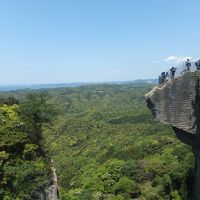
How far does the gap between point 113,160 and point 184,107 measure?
7854 centimetres

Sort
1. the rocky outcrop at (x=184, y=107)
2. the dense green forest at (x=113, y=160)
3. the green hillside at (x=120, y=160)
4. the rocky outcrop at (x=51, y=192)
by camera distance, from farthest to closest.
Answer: the green hillside at (x=120, y=160) → the dense green forest at (x=113, y=160) → the rocky outcrop at (x=51, y=192) → the rocky outcrop at (x=184, y=107)

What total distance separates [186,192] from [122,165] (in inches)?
1168

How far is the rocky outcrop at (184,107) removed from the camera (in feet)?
→ 49.4

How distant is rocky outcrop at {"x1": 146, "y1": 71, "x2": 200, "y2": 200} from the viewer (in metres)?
15.1

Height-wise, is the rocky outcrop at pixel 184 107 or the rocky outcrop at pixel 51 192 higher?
the rocky outcrop at pixel 184 107

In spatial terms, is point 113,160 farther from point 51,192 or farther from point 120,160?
point 51,192

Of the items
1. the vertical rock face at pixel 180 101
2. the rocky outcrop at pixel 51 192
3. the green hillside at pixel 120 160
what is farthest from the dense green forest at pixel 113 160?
the vertical rock face at pixel 180 101

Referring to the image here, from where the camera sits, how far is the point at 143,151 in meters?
99.8

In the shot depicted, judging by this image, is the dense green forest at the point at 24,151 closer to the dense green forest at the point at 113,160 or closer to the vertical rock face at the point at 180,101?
the dense green forest at the point at 113,160

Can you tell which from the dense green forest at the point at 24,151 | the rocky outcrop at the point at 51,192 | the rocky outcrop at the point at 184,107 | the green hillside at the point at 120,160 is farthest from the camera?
the green hillside at the point at 120,160

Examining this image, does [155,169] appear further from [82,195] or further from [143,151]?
[143,151]

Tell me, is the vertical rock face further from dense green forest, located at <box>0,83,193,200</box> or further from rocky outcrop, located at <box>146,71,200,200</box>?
dense green forest, located at <box>0,83,193,200</box>

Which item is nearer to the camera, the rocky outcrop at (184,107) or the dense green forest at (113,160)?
the rocky outcrop at (184,107)

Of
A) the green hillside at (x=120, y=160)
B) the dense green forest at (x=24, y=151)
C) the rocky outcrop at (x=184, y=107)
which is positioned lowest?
the green hillside at (x=120, y=160)
